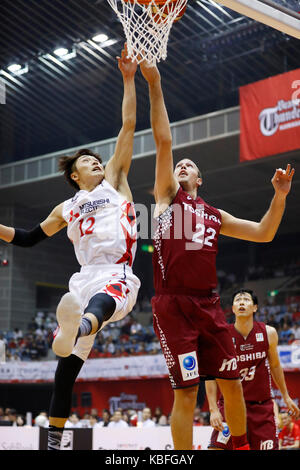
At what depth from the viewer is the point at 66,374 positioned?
407 centimetres

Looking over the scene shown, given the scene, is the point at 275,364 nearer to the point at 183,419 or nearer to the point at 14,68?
the point at 183,419

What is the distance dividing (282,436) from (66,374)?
8.29m

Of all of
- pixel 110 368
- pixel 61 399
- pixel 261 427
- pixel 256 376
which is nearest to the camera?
pixel 61 399

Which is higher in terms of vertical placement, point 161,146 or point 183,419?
point 161,146

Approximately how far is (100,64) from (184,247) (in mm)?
15556

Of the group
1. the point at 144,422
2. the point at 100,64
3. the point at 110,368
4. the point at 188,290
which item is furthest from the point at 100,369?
the point at 188,290

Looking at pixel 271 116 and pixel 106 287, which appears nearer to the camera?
pixel 106 287

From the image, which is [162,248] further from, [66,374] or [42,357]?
[42,357]

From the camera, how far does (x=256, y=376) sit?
6387 mm

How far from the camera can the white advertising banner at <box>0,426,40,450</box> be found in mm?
11242

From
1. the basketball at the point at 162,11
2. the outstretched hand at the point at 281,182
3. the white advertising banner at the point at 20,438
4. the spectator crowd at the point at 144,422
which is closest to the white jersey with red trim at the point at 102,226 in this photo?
the outstretched hand at the point at 281,182

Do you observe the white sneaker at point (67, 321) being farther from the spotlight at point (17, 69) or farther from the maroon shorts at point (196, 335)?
the spotlight at point (17, 69)

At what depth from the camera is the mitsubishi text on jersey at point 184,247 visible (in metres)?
4.73

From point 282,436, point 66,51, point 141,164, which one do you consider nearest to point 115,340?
point 141,164
